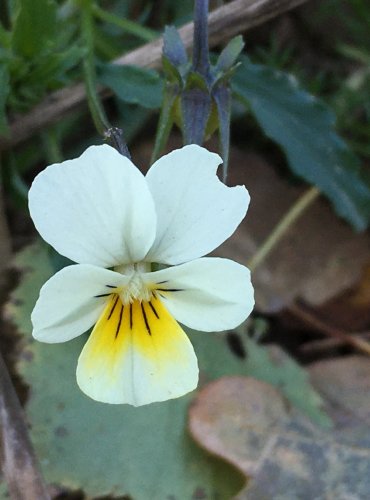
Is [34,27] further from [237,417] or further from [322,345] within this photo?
[322,345]

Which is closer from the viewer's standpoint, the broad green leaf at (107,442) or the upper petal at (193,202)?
the upper petal at (193,202)

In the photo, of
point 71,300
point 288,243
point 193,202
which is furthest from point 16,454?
point 288,243

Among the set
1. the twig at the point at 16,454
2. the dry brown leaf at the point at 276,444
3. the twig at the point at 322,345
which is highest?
the twig at the point at 16,454

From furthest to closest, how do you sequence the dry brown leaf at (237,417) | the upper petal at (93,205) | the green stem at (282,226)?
the green stem at (282,226) → the dry brown leaf at (237,417) → the upper petal at (93,205)

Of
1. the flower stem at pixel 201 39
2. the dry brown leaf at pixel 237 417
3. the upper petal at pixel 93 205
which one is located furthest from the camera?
the dry brown leaf at pixel 237 417

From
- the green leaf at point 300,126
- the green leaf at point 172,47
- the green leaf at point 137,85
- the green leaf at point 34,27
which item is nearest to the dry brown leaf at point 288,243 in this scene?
the green leaf at point 300,126

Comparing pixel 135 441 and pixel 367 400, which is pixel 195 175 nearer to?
pixel 135 441

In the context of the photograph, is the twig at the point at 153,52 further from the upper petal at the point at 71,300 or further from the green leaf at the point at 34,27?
the upper petal at the point at 71,300

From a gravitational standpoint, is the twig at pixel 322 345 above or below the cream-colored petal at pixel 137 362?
below

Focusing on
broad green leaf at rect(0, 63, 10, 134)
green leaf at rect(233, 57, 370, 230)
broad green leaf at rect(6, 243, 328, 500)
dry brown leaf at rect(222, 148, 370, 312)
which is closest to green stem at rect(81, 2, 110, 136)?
broad green leaf at rect(0, 63, 10, 134)
